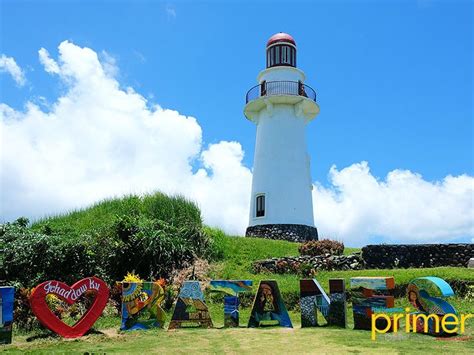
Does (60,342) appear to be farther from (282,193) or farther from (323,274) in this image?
(282,193)

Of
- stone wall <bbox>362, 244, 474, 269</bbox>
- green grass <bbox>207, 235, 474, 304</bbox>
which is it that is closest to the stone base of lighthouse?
green grass <bbox>207, 235, 474, 304</bbox>

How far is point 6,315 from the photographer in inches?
357

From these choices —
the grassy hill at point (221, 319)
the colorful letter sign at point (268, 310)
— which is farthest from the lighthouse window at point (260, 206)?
the colorful letter sign at point (268, 310)

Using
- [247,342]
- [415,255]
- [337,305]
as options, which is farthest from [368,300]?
[415,255]

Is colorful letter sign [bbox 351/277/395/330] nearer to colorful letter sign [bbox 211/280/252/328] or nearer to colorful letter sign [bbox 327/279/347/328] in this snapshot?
colorful letter sign [bbox 327/279/347/328]

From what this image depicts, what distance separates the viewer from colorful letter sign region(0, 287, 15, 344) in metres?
8.98

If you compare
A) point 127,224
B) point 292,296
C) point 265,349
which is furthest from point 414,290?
point 127,224

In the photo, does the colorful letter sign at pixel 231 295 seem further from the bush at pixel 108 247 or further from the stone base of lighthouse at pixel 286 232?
the stone base of lighthouse at pixel 286 232

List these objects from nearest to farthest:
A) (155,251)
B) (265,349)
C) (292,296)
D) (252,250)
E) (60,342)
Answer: (265,349), (60,342), (292,296), (155,251), (252,250)

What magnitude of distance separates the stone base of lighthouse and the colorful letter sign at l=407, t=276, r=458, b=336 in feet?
49.3

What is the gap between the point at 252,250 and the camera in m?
18.7

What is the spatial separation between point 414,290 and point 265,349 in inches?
126

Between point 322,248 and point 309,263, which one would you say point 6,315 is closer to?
point 309,263

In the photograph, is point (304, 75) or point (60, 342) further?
point (304, 75)
